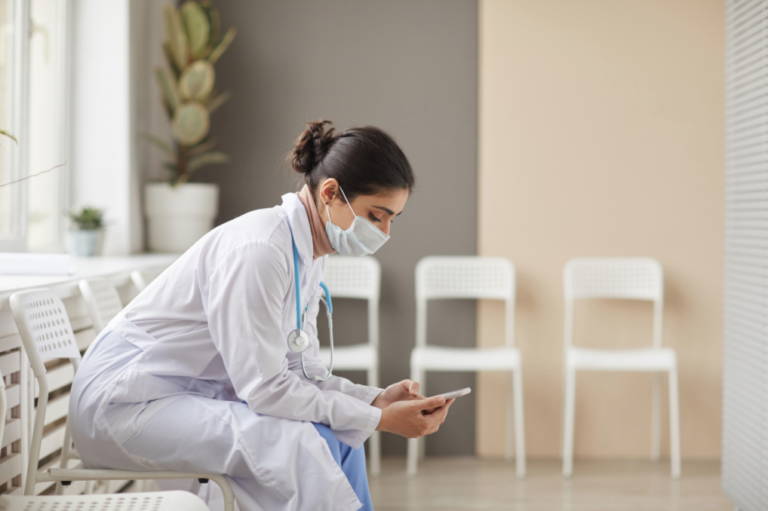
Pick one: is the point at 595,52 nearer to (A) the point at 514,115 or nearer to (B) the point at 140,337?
(A) the point at 514,115

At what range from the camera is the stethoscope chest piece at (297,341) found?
153 centimetres

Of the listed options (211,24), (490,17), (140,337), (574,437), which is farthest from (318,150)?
(574,437)

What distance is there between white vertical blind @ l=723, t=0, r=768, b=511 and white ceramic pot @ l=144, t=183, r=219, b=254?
Answer: 2.33 meters

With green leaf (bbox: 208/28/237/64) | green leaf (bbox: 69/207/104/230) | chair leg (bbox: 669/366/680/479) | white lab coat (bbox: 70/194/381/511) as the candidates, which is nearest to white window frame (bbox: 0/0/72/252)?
green leaf (bbox: 69/207/104/230)

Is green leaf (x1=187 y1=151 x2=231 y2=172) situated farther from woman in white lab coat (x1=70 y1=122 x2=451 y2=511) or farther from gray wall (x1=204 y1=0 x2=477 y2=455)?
woman in white lab coat (x1=70 y1=122 x2=451 y2=511)

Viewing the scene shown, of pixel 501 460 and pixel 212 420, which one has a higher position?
pixel 212 420

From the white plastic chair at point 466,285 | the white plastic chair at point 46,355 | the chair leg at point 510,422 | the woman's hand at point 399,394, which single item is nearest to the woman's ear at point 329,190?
the woman's hand at point 399,394

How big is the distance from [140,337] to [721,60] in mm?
3268

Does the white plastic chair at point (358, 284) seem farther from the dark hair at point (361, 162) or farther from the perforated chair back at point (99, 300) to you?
the dark hair at point (361, 162)

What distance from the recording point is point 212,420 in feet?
4.50

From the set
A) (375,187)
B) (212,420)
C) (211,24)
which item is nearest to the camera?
(212,420)

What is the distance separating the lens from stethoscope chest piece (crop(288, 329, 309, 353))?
5.02 feet

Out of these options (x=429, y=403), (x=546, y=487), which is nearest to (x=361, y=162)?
(x=429, y=403)

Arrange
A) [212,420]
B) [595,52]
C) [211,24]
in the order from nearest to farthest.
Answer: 1. [212,420]
2. [211,24]
3. [595,52]
